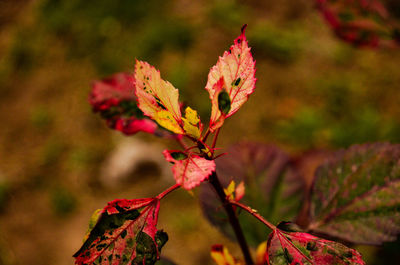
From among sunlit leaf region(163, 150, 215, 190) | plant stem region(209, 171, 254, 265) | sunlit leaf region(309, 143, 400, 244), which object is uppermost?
sunlit leaf region(163, 150, 215, 190)

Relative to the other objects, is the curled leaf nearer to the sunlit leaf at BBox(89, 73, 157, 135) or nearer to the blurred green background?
the sunlit leaf at BBox(89, 73, 157, 135)

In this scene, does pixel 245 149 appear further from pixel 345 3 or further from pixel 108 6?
pixel 108 6

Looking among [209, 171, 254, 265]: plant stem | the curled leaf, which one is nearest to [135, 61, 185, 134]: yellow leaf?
[209, 171, 254, 265]: plant stem

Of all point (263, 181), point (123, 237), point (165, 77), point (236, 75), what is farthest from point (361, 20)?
point (165, 77)

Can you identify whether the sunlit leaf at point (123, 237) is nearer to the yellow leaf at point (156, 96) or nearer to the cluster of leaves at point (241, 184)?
the cluster of leaves at point (241, 184)

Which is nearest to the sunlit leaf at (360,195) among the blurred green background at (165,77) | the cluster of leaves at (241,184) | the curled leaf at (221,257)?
the cluster of leaves at (241,184)
